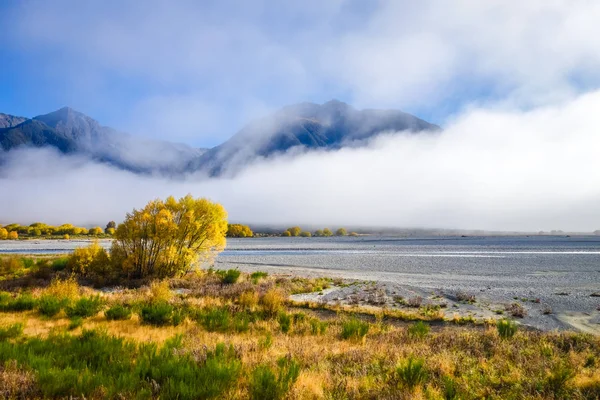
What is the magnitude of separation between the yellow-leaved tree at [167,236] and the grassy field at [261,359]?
40.8ft

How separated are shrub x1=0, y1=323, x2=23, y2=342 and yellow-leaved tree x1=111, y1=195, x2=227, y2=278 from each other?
1663 cm

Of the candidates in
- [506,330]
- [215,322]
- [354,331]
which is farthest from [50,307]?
[506,330]

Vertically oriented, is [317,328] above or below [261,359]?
below

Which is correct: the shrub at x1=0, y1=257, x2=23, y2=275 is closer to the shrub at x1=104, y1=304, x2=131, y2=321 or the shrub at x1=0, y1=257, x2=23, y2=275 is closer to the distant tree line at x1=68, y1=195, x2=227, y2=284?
the distant tree line at x1=68, y1=195, x2=227, y2=284

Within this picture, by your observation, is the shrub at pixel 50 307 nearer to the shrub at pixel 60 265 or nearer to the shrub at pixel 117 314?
the shrub at pixel 117 314

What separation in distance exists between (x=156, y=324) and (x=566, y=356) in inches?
462

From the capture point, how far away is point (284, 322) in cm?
1273

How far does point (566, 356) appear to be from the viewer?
848cm

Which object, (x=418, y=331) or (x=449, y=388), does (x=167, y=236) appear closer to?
(x=418, y=331)

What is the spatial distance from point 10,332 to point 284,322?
792cm

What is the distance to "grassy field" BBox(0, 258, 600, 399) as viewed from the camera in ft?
17.3

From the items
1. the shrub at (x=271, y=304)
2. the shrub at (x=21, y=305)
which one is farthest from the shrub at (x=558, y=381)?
the shrub at (x=21, y=305)

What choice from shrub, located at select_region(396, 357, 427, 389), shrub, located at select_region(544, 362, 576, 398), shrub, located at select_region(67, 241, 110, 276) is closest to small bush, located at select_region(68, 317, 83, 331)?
shrub, located at select_region(396, 357, 427, 389)

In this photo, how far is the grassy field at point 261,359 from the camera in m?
5.26
